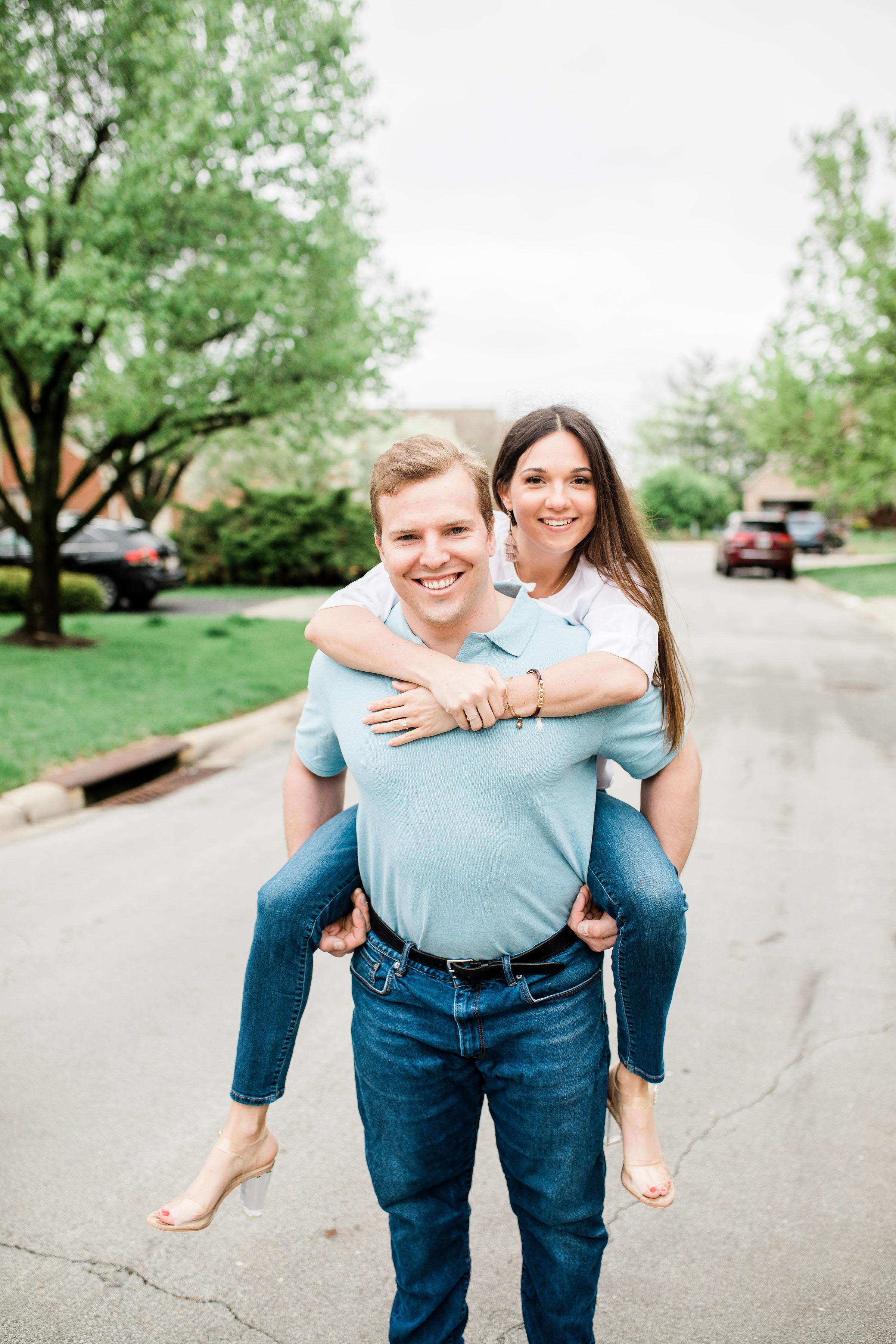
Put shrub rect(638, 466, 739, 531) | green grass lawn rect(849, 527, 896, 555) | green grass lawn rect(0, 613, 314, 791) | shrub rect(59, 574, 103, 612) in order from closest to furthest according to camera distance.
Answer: green grass lawn rect(0, 613, 314, 791)
shrub rect(59, 574, 103, 612)
green grass lawn rect(849, 527, 896, 555)
shrub rect(638, 466, 739, 531)

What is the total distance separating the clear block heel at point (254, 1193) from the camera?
2105 mm

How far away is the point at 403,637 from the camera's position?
1.92 metres

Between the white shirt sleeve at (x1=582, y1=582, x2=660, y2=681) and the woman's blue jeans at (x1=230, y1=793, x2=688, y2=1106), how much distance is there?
331 mm

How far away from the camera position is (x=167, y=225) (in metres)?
10.4

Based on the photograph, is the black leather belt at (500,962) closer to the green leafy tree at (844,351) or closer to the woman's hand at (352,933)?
the woman's hand at (352,933)

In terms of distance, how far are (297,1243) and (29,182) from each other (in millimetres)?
11323

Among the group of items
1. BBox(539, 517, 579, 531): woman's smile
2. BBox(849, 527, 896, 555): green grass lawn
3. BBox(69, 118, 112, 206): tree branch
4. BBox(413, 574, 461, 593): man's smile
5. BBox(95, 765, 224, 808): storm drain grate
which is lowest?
BBox(849, 527, 896, 555): green grass lawn

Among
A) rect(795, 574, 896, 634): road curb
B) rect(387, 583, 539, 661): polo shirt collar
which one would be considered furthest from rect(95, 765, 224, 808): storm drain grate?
rect(795, 574, 896, 634): road curb

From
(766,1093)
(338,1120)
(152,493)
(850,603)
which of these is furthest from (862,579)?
(338,1120)

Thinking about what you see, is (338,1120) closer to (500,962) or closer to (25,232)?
(500,962)

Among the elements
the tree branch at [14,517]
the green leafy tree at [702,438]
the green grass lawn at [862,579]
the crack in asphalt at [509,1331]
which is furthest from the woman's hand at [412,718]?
the green leafy tree at [702,438]

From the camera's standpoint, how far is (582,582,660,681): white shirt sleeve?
184cm

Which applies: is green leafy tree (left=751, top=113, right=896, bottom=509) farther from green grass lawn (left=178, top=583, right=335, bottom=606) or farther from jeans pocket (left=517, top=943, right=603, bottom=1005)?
jeans pocket (left=517, top=943, right=603, bottom=1005)

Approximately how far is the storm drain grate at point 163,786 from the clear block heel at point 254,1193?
194 inches
